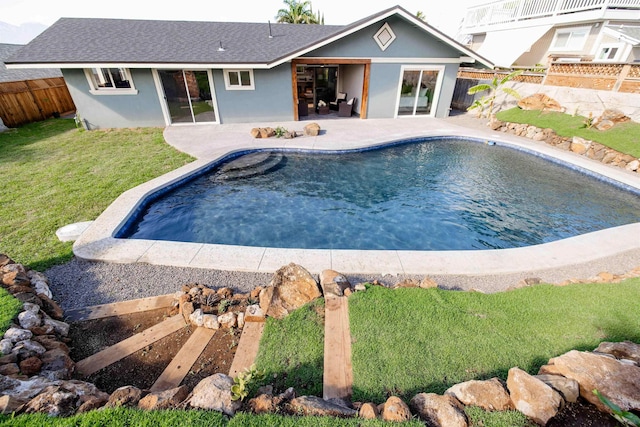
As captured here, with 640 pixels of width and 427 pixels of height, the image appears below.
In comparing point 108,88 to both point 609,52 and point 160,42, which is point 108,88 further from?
point 609,52

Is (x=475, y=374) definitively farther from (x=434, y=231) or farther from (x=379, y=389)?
(x=434, y=231)

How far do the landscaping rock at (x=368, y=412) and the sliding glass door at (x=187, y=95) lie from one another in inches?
612

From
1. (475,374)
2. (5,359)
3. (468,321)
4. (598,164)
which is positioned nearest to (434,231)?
(468,321)

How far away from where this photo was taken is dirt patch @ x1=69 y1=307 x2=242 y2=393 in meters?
3.31

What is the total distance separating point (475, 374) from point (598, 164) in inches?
468

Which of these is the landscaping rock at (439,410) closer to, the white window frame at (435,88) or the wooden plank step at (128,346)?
the wooden plank step at (128,346)

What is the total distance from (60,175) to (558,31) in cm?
3073

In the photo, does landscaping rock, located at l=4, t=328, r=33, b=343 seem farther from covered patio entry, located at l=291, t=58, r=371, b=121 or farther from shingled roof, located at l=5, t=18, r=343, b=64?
covered patio entry, located at l=291, t=58, r=371, b=121

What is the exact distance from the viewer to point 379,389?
2.92m

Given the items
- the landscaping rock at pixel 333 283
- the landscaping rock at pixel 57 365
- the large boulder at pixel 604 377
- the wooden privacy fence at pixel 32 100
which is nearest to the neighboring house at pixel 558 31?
the large boulder at pixel 604 377

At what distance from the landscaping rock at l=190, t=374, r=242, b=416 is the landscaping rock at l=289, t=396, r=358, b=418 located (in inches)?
20.4

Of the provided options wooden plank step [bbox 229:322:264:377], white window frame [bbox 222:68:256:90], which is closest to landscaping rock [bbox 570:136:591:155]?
wooden plank step [bbox 229:322:264:377]

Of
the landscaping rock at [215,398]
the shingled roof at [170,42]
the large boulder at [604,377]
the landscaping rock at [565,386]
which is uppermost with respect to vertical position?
the shingled roof at [170,42]

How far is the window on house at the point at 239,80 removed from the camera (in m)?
14.3
